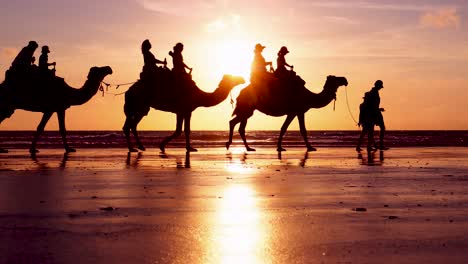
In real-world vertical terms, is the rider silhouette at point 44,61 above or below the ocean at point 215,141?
above

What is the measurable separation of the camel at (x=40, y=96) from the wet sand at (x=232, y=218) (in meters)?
9.89

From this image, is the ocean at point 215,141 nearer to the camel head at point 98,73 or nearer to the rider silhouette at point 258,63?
the rider silhouette at point 258,63

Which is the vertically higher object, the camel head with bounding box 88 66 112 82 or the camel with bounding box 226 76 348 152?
the camel head with bounding box 88 66 112 82

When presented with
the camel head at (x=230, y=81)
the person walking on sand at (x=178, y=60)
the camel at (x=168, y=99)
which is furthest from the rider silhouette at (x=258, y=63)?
the person walking on sand at (x=178, y=60)

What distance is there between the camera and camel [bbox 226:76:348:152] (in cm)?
2556

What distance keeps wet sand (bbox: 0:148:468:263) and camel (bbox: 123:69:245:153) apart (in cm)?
1104

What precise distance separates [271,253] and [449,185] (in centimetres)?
644

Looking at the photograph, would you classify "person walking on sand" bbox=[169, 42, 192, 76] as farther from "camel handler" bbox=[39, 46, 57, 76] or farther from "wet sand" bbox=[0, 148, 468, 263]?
"wet sand" bbox=[0, 148, 468, 263]

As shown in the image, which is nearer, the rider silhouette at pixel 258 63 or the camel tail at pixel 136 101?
the camel tail at pixel 136 101

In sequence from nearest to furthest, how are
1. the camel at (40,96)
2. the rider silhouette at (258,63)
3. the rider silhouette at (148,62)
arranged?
the camel at (40,96)
the rider silhouette at (148,62)
the rider silhouette at (258,63)

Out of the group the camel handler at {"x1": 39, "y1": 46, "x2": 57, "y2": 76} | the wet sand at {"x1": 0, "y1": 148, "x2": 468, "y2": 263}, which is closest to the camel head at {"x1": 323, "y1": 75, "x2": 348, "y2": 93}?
the camel handler at {"x1": 39, "y1": 46, "x2": 57, "y2": 76}

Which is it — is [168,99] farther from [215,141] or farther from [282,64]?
[215,141]

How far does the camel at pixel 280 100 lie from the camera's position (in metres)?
25.6

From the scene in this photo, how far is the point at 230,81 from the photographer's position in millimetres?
25422
